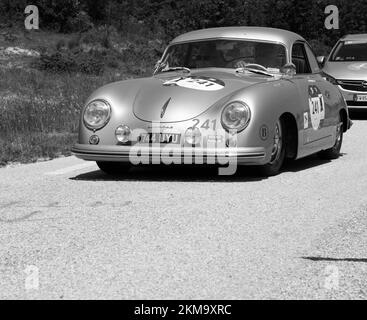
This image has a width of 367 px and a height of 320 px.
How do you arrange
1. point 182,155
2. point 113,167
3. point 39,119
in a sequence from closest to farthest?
point 182,155 → point 113,167 → point 39,119

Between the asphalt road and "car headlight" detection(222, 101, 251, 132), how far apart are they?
18.3 inches

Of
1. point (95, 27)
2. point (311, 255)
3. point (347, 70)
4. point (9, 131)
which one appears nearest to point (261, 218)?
point (311, 255)

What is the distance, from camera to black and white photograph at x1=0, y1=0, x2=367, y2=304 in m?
4.16

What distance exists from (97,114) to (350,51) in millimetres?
10618

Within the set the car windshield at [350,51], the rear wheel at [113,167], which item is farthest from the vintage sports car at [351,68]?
the rear wheel at [113,167]

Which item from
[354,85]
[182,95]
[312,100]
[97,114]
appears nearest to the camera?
[182,95]

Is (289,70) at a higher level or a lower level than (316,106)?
higher

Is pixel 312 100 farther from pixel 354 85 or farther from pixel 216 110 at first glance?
pixel 354 85

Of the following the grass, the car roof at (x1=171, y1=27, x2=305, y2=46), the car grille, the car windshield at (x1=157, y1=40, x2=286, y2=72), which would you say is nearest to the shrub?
the grass

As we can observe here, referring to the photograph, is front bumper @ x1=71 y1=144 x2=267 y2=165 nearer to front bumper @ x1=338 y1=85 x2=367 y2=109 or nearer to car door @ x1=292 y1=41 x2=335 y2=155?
car door @ x1=292 y1=41 x2=335 y2=155

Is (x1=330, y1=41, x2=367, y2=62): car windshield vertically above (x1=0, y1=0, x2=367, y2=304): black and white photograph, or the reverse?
(x1=0, y1=0, x2=367, y2=304): black and white photograph

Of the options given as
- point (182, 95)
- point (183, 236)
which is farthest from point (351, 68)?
point (183, 236)

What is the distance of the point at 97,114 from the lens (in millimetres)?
7699

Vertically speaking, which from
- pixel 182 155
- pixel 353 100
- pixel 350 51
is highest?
pixel 182 155
